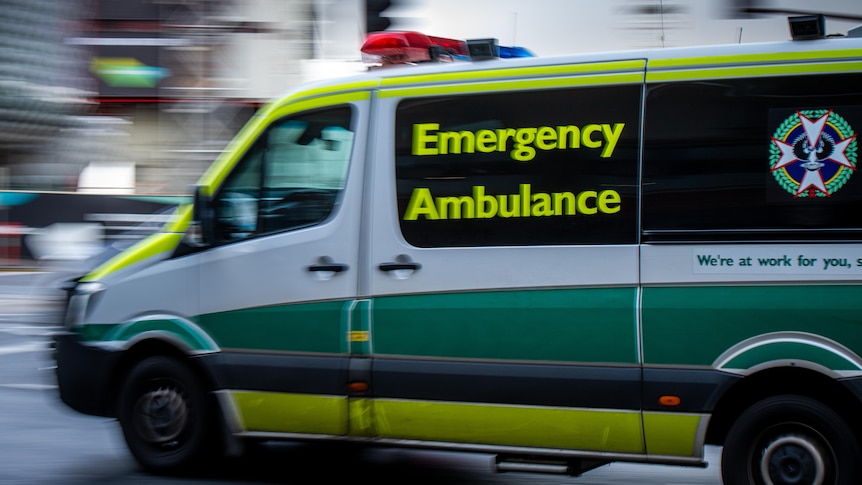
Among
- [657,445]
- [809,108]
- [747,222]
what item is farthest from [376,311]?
[809,108]

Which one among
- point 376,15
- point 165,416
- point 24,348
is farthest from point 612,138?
point 24,348

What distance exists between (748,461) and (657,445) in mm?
384

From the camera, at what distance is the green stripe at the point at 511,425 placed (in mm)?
4754

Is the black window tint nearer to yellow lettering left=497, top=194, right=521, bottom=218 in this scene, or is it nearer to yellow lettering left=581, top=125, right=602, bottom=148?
yellow lettering left=581, top=125, right=602, bottom=148

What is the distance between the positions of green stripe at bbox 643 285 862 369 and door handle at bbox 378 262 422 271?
42.2 inches

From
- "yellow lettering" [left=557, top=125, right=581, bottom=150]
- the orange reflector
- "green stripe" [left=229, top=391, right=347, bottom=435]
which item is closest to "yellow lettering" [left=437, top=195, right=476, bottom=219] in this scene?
"yellow lettering" [left=557, top=125, right=581, bottom=150]

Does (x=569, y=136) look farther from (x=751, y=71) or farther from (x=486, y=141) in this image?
(x=751, y=71)

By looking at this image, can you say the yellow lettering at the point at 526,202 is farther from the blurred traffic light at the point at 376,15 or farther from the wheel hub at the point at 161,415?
the blurred traffic light at the point at 376,15

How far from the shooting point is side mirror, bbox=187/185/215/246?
5.46m

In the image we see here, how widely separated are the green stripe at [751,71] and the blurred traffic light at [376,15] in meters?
4.48

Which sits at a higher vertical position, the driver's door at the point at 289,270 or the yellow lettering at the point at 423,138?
the yellow lettering at the point at 423,138

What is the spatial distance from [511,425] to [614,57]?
1.71 meters

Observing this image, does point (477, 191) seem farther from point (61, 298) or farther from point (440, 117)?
point (61, 298)

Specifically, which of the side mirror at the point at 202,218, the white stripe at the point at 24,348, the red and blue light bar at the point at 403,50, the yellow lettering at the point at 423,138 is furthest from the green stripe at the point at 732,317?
the white stripe at the point at 24,348
